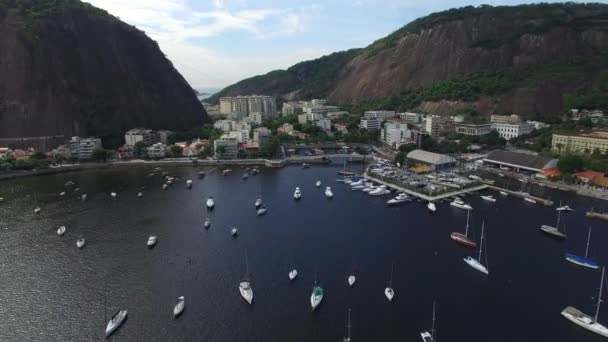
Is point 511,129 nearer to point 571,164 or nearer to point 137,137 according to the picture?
point 571,164

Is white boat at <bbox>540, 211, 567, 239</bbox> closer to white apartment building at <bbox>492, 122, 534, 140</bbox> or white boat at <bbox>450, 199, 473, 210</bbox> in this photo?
white boat at <bbox>450, 199, 473, 210</bbox>

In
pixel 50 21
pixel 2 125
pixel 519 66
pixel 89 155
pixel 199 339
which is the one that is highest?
pixel 50 21

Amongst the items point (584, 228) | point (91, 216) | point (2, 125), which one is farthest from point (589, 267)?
point (2, 125)

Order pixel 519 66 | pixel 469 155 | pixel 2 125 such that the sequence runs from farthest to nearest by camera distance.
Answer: pixel 519 66 < pixel 2 125 < pixel 469 155

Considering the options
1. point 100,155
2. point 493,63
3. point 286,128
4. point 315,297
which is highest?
point 493,63

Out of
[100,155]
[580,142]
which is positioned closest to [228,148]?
[100,155]

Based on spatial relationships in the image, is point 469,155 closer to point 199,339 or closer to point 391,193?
point 391,193

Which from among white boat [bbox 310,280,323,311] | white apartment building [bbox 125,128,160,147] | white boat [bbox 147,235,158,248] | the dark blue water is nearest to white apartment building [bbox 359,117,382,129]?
white apartment building [bbox 125,128,160,147]
